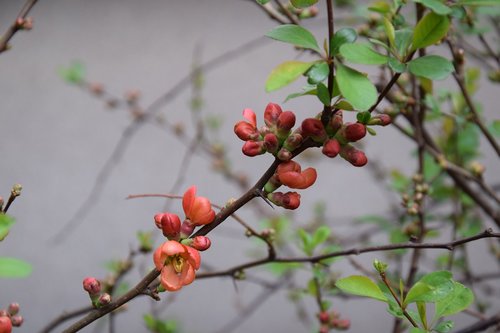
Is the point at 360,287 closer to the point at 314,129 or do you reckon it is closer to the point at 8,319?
the point at 314,129

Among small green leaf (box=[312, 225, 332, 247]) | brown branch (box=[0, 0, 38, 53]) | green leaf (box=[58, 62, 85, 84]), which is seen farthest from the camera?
green leaf (box=[58, 62, 85, 84])

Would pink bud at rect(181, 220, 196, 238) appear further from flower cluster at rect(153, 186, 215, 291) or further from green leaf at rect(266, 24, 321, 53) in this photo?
green leaf at rect(266, 24, 321, 53)

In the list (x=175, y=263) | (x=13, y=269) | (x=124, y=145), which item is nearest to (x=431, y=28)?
(x=175, y=263)

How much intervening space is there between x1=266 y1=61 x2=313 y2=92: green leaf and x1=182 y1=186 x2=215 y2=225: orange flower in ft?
0.29

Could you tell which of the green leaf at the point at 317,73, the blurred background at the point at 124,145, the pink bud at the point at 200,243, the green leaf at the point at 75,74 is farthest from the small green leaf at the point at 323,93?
the blurred background at the point at 124,145

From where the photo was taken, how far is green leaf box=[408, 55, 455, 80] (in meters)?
0.33

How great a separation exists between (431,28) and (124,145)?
3.93 feet

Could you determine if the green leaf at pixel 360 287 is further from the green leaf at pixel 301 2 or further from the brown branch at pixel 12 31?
the brown branch at pixel 12 31

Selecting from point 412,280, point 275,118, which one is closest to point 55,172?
point 412,280

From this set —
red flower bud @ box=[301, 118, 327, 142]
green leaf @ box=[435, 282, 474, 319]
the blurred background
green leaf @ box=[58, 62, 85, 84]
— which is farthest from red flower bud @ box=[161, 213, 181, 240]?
the blurred background

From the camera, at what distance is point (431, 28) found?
34cm

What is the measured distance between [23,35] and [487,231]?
1.41 meters

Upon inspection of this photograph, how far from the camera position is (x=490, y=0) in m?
0.31

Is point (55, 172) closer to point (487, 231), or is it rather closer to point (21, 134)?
point (21, 134)
